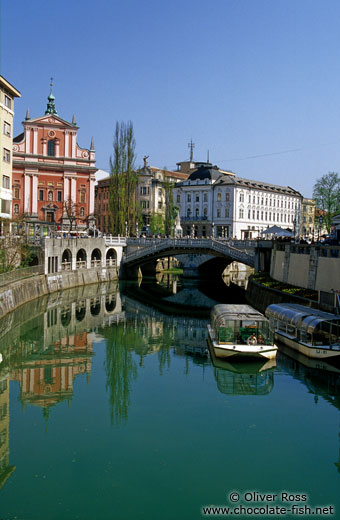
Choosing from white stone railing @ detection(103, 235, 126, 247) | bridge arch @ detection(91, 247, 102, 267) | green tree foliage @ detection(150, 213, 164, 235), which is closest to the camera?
bridge arch @ detection(91, 247, 102, 267)

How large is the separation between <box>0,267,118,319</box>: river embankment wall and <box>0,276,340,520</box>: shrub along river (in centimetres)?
440

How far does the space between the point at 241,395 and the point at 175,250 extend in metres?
46.9

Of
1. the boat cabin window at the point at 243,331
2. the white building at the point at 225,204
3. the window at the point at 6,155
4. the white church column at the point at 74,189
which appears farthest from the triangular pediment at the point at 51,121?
the boat cabin window at the point at 243,331

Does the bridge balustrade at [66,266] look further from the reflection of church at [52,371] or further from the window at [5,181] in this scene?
the reflection of church at [52,371]

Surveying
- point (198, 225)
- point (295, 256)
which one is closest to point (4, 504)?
point (295, 256)

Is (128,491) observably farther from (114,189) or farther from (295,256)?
(114,189)

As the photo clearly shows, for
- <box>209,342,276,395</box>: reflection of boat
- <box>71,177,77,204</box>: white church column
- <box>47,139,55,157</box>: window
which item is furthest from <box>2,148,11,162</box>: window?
<box>209,342,276,395</box>: reflection of boat

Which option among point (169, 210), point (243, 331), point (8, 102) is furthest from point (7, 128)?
point (243, 331)

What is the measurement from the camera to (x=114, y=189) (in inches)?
3105

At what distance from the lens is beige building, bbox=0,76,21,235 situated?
54.9m

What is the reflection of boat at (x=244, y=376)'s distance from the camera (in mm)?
25531

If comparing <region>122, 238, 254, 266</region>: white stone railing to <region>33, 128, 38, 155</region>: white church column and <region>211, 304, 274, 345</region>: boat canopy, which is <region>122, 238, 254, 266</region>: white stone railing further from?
<region>211, 304, 274, 345</region>: boat canopy

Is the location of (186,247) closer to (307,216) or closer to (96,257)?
(96,257)

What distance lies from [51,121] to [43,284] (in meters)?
34.5
